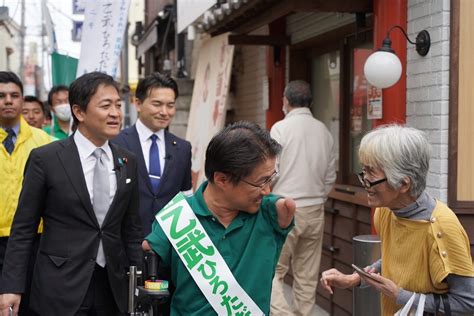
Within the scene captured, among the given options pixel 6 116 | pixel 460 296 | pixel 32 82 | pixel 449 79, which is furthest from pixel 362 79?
pixel 32 82

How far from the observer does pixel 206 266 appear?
2.93 m

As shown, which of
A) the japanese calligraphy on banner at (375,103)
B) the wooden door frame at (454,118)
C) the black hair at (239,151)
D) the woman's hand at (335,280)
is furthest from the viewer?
the japanese calligraphy on banner at (375,103)

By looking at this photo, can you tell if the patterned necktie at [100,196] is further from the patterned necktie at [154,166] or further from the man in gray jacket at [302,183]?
the man in gray jacket at [302,183]

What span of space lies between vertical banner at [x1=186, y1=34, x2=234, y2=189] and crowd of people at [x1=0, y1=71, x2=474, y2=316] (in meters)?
2.32

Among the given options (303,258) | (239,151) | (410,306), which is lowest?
(303,258)

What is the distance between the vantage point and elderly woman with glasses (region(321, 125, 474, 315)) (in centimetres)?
292

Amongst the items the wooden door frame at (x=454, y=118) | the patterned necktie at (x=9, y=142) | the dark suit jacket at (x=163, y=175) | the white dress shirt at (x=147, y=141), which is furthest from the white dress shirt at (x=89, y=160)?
the wooden door frame at (x=454, y=118)

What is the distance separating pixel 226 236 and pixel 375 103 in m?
3.47

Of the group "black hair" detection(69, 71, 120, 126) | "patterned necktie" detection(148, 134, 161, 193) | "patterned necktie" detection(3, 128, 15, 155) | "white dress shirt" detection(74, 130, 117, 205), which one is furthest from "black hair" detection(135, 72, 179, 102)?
"white dress shirt" detection(74, 130, 117, 205)

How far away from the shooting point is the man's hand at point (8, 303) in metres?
3.94

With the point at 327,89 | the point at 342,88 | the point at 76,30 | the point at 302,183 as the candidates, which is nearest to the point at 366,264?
the point at 302,183

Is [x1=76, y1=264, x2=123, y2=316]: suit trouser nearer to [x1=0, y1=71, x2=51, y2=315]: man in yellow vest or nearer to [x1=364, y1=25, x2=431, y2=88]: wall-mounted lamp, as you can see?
[x1=0, y1=71, x2=51, y2=315]: man in yellow vest

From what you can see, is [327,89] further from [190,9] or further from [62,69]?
[62,69]

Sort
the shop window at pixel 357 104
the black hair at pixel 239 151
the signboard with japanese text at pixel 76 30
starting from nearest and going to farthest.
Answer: the black hair at pixel 239 151, the shop window at pixel 357 104, the signboard with japanese text at pixel 76 30
